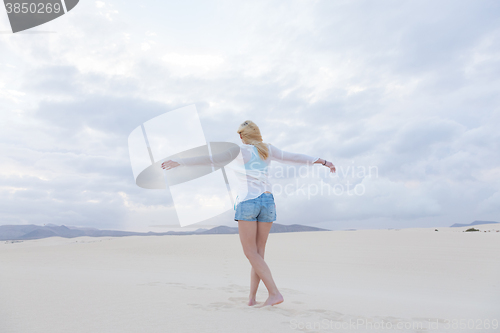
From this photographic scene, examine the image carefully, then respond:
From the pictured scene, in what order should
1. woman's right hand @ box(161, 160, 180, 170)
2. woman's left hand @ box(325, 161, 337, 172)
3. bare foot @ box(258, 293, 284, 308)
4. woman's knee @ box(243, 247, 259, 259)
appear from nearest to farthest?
1. woman's right hand @ box(161, 160, 180, 170)
2. bare foot @ box(258, 293, 284, 308)
3. woman's knee @ box(243, 247, 259, 259)
4. woman's left hand @ box(325, 161, 337, 172)

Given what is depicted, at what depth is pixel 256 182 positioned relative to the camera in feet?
10.7

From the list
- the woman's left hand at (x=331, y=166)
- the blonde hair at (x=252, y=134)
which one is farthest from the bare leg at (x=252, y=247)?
the woman's left hand at (x=331, y=166)

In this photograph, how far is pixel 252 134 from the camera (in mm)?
3457

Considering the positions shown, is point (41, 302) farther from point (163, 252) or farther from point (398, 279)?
point (163, 252)

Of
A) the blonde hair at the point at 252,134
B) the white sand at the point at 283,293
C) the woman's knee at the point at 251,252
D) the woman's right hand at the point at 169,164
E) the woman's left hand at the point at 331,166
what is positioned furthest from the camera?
the woman's left hand at the point at 331,166

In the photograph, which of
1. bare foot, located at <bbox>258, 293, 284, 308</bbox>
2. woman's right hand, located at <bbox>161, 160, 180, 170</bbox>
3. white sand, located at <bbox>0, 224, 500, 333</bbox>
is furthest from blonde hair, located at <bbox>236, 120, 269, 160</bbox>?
white sand, located at <bbox>0, 224, 500, 333</bbox>

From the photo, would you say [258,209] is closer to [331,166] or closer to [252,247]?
[252,247]

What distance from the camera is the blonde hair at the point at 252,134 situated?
337cm

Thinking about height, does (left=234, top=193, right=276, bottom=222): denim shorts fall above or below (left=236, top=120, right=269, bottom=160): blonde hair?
below

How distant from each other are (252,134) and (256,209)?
774 millimetres

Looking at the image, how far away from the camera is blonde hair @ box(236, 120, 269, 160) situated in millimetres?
3373

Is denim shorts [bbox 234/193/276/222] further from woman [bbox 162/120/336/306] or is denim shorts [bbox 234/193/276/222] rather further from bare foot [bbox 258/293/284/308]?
bare foot [bbox 258/293/284/308]

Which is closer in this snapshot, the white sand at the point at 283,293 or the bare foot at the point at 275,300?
the white sand at the point at 283,293

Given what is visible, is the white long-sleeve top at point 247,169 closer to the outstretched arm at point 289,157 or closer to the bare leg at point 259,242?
the outstretched arm at point 289,157
